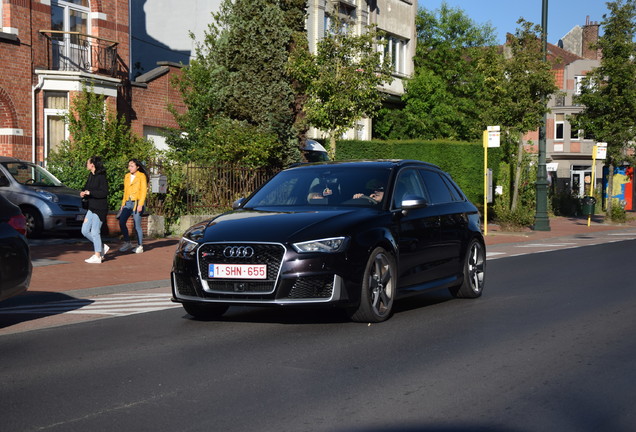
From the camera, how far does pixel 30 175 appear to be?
67.8ft

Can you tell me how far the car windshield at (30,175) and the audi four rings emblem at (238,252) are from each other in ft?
A: 43.4

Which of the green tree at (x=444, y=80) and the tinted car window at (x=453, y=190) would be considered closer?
the tinted car window at (x=453, y=190)

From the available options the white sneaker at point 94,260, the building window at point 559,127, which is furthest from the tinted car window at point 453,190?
the building window at point 559,127

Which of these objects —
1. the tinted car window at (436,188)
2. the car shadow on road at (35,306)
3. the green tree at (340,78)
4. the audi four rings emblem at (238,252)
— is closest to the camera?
the audi four rings emblem at (238,252)

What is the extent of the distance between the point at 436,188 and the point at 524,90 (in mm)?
19377

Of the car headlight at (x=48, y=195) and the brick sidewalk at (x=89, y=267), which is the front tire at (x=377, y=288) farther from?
the car headlight at (x=48, y=195)

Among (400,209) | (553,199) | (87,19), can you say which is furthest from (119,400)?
(553,199)

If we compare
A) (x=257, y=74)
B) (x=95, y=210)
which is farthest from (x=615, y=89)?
(x=95, y=210)

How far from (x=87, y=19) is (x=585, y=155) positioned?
164 feet

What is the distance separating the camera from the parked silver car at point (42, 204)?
1975cm

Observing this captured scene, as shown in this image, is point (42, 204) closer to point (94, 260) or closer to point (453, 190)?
point (94, 260)

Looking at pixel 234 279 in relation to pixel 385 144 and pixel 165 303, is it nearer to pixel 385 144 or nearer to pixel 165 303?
pixel 165 303

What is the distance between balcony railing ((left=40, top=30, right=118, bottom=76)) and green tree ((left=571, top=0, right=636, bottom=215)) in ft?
65.2

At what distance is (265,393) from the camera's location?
19.1 ft
